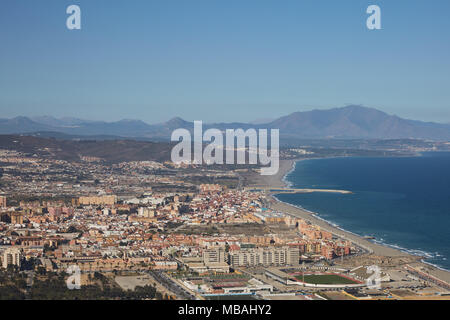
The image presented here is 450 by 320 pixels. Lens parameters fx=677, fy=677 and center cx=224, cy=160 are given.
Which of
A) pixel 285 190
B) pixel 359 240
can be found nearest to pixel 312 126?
pixel 285 190

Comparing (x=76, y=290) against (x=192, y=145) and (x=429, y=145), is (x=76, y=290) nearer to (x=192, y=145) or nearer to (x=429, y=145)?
(x=192, y=145)

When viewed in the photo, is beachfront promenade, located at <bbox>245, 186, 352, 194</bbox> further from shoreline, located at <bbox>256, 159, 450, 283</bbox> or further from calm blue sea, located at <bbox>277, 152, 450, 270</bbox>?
shoreline, located at <bbox>256, 159, 450, 283</bbox>

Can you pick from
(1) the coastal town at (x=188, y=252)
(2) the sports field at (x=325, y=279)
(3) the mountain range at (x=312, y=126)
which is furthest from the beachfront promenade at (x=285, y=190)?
(3) the mountain range at (x=312, y=126)

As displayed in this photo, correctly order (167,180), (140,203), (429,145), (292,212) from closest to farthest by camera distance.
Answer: (292,212) → (140,203) → (167,180) → (429,145)

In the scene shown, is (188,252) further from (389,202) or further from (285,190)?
(285,190)
